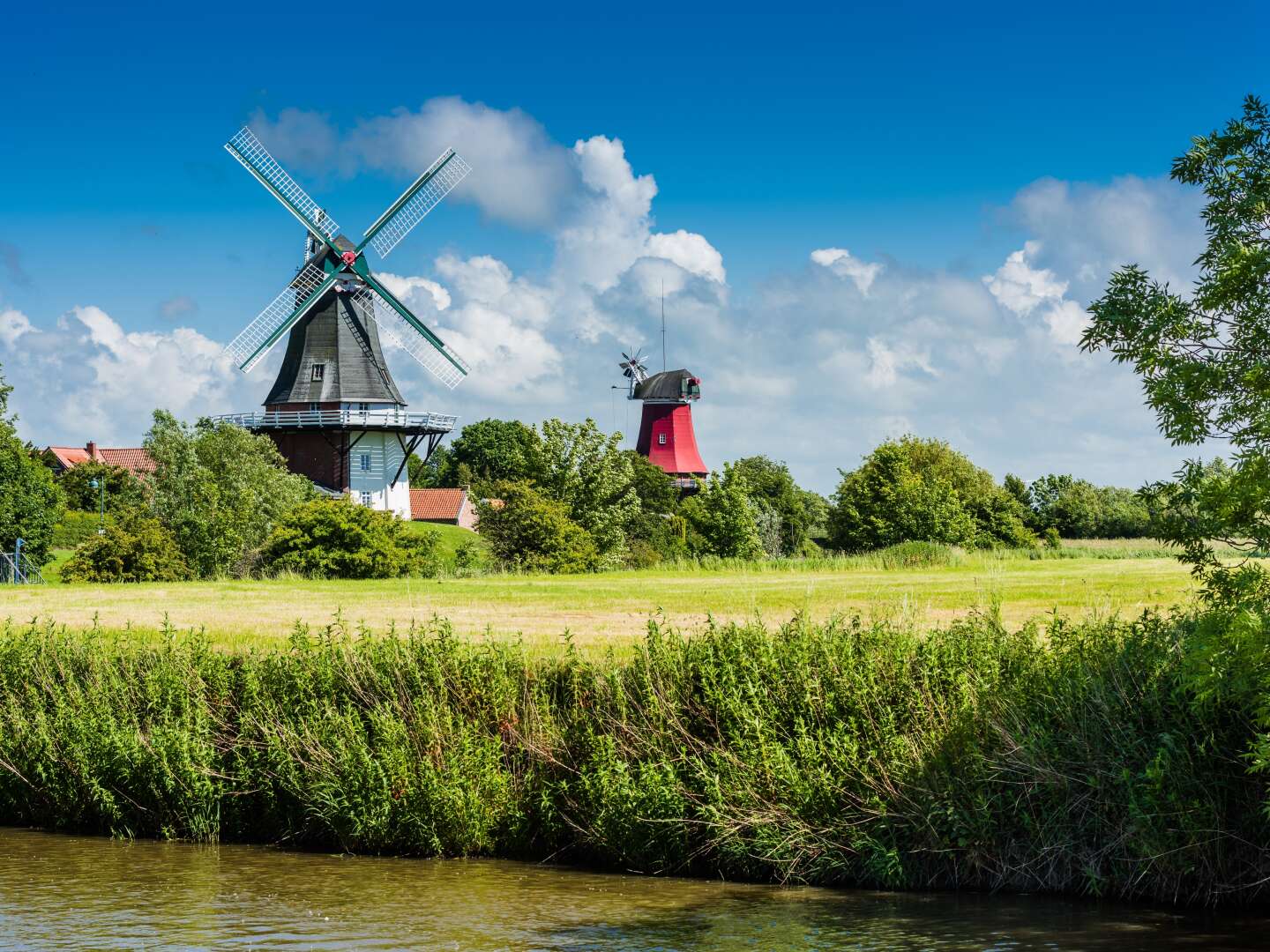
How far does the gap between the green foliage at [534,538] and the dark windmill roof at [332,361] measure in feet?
56.8

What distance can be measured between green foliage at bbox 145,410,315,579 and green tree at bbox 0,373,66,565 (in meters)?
3.87

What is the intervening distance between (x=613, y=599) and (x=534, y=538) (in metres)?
15.8

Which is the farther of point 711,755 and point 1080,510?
point 1080,510

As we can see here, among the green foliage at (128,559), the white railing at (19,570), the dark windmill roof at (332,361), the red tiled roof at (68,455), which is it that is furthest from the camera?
the red tiled roof at (68,455)

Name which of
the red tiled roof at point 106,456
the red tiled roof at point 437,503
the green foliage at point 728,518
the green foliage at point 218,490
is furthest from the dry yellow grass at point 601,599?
the red tiled roof at point 106,456

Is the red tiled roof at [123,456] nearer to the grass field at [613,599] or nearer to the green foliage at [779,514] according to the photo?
the green foliage at [779,514]

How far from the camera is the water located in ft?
31.8

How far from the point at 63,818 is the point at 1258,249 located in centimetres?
1297

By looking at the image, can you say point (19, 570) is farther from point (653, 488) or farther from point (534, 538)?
point (653, 488)

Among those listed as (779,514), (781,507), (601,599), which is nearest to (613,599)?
(601,599)

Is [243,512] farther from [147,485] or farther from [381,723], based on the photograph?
[381,723]

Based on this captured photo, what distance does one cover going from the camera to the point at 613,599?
24.3 m

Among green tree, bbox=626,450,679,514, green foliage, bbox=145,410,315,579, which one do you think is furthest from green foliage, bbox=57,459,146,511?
green tree, bbox=626,450,679,514

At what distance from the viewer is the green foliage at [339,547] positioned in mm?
35125
